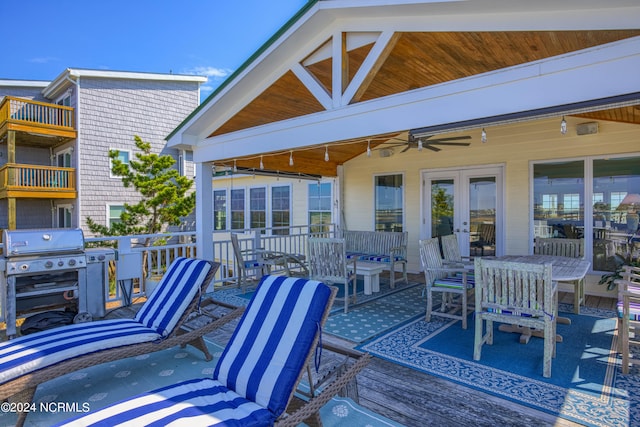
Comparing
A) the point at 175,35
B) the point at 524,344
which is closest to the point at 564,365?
the point at 524,344

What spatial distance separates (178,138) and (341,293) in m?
3.75

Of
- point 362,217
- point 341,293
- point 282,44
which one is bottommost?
point 341,293

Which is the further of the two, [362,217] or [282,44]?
[362,217]

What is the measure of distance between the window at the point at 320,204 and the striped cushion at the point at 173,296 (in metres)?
5.82

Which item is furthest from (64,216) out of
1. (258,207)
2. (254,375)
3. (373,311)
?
(254,375)

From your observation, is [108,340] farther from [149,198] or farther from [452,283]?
[149,198]

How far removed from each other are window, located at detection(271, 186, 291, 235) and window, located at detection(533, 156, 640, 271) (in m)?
6.20

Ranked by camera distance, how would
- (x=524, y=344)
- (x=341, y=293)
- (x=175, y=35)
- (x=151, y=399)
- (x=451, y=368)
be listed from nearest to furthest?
1. (x=151, y=399)
2. (x=451, y=368)
3. (x=524, y=344)
4. (x=341, y=293)
5. (x=175, y=35)

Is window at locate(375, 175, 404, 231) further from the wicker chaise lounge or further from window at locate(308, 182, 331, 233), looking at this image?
the wicker chaise lounge

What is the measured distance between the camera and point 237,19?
487 inches

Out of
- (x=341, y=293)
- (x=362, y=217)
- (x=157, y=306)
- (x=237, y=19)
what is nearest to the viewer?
(x=157, y=306)

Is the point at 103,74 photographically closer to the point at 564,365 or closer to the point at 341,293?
the point at 341,293

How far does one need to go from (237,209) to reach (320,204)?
3.64 metres

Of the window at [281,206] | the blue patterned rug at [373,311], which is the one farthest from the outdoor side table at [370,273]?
the window at [281,206]
